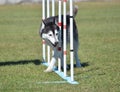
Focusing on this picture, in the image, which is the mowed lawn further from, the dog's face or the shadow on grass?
the dog's face

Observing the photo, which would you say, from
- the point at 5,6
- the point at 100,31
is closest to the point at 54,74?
the point at 100,31

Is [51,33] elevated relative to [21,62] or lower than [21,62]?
elevated

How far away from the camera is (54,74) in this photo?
1255cm

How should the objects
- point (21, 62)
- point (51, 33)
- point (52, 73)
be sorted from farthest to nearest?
point (21, 62)
point (52, 73)
point (51, 33)

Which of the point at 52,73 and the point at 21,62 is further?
the point at 21,62

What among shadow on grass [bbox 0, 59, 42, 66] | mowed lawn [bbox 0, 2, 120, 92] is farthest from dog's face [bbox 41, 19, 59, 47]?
shadow on grass [bbox 0, 59, 42, 66]

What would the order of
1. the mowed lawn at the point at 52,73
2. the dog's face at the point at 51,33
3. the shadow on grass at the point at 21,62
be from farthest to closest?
the shadow on grass at the point at 21,62 → the dog's face at the point at 51,33 → the mowed lawn at the point at 52,73

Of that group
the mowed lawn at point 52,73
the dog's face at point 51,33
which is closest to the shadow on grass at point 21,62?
the mowed lawn at point 52,73

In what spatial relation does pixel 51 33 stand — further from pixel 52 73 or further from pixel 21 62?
pixel 21 62

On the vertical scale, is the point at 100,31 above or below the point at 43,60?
below

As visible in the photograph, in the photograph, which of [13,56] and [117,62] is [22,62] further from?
[117,62]

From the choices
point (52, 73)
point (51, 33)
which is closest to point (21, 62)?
point (52, 73)

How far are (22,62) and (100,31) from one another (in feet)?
39.8

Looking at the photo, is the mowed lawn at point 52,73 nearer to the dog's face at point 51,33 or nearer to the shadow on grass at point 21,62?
the shadow on grass at point 21,62
